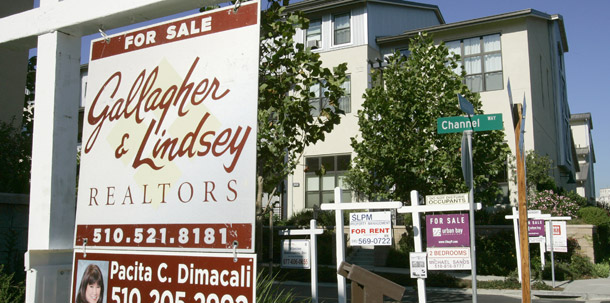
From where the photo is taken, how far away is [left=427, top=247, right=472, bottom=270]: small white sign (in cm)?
1078

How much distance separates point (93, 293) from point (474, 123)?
6210 mm

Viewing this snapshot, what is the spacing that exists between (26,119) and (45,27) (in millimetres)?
7977

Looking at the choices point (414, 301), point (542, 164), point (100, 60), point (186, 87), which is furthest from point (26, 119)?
point (542, 164)

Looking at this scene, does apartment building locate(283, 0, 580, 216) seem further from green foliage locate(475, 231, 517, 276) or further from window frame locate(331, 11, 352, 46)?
green foliage locate(475, 231, 517, 276)

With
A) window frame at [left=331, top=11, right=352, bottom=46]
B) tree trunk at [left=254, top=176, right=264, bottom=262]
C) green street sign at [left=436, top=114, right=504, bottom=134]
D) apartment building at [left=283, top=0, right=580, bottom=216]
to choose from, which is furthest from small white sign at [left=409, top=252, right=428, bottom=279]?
window frame at [left=331, top=11, right=352, bottom=46]

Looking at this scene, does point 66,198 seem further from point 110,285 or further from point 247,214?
point 247,214

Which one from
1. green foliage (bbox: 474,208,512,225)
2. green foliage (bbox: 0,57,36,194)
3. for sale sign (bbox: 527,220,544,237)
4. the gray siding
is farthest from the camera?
the gray siding

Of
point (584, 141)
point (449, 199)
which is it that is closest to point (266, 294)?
point (449, 199)

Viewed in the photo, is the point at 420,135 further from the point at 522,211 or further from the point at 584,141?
the point at 584,141

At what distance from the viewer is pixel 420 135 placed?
815 inches

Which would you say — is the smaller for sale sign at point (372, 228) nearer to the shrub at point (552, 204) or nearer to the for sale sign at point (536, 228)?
the for sale sign at point (536, 228)

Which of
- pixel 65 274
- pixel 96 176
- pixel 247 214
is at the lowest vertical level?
pixel 65 274

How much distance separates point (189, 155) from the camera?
3.13 metres

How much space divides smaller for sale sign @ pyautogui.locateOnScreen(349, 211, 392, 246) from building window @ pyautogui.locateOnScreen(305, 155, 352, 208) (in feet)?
55.9
